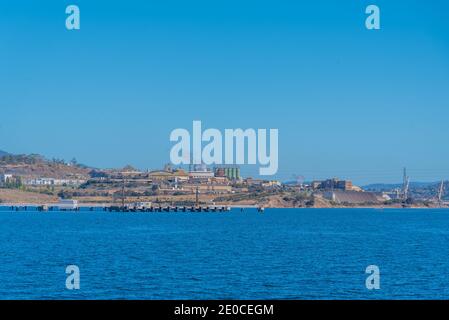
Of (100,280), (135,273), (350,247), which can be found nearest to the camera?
(100,280)

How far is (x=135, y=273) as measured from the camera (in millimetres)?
49094

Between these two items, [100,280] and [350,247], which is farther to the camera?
[350,247]

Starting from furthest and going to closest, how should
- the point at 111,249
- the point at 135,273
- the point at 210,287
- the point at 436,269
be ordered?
the point at 111,249, the point at 436,269, the point at 135,273, the point at 210,287

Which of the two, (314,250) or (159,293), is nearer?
(159,293)
